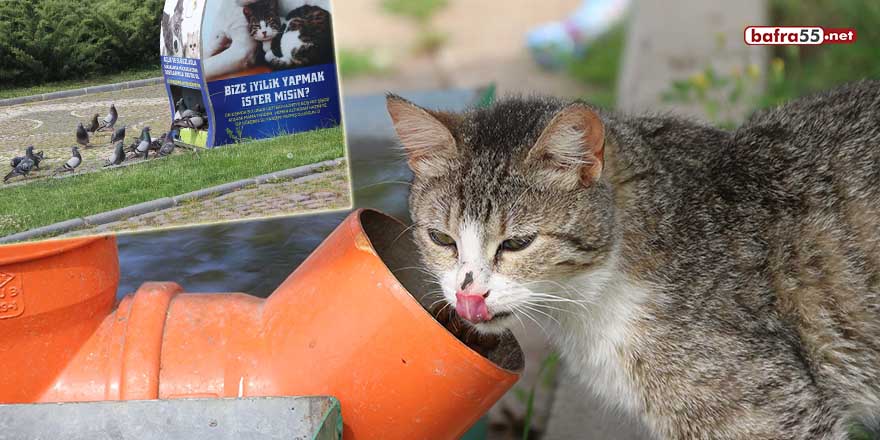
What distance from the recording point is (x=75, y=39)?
2273mm

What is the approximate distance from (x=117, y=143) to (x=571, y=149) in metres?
1.17

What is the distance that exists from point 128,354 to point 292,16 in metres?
0.97

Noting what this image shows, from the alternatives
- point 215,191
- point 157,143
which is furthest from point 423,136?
point 157,143

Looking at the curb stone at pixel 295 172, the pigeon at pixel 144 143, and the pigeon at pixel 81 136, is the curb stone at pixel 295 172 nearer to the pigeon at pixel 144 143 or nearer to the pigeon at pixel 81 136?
the pigeon at pixel 144 143

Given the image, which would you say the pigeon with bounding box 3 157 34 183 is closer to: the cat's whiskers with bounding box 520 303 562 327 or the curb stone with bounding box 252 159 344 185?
A: the curb stone with bounding box 252 159 344 185

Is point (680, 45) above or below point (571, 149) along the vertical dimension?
below

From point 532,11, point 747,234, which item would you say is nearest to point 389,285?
point 747,234

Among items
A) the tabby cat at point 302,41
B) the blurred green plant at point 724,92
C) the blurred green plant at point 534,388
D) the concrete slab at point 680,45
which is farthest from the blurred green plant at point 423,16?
the tabby cat at point 302,41

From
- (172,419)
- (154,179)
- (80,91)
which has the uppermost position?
(80,91)

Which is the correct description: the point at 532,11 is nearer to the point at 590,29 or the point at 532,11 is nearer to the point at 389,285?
the point at 590,29

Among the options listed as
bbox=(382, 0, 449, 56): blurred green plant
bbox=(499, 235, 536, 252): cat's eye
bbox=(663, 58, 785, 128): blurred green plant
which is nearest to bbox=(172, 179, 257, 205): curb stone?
bbox=(499, 235, 536, 252): cat's eye

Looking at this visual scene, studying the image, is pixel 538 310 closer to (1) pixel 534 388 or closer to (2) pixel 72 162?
(1) pixel 534 388
